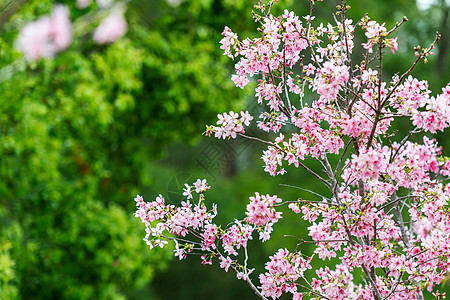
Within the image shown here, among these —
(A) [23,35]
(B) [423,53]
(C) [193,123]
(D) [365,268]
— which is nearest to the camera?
(B) [423,53]

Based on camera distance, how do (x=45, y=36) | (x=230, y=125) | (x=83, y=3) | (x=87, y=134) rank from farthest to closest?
(x=87, y=134), (x=83, y=3), (x=45, y=36), (x=230, y=125)

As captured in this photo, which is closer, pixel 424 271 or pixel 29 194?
pixel 424 271

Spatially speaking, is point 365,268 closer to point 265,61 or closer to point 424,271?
point 424,271

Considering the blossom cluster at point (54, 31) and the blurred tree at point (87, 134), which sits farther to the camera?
the blurred tree at point (87, 134)

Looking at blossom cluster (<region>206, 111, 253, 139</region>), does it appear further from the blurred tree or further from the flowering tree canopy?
the blurred tree

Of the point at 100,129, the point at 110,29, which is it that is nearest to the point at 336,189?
the point at 100,129

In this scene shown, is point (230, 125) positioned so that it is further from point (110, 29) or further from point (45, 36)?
point (110, 29)

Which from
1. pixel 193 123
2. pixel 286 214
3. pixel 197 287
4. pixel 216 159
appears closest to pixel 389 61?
pixel 286 214

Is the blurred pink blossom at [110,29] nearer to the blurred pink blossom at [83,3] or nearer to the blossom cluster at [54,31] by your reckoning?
the blossom cluster at [54,31]

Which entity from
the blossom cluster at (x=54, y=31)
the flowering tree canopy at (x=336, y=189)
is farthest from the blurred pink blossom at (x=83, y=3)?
the flowering tree canopy at (x=336, y=189)

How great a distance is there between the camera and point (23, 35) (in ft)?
11.1

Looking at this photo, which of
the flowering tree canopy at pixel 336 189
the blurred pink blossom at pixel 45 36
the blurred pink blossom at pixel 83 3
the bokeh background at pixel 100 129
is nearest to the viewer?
the flowering tree canopy at pixel 336 189

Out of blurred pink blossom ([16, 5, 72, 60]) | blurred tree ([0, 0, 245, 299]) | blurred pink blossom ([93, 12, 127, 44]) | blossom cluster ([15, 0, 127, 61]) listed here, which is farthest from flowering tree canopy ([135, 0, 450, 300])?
blurred pink blossom ([93, 12, 127, 44])

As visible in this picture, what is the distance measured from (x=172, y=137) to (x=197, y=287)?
4.10 metres
